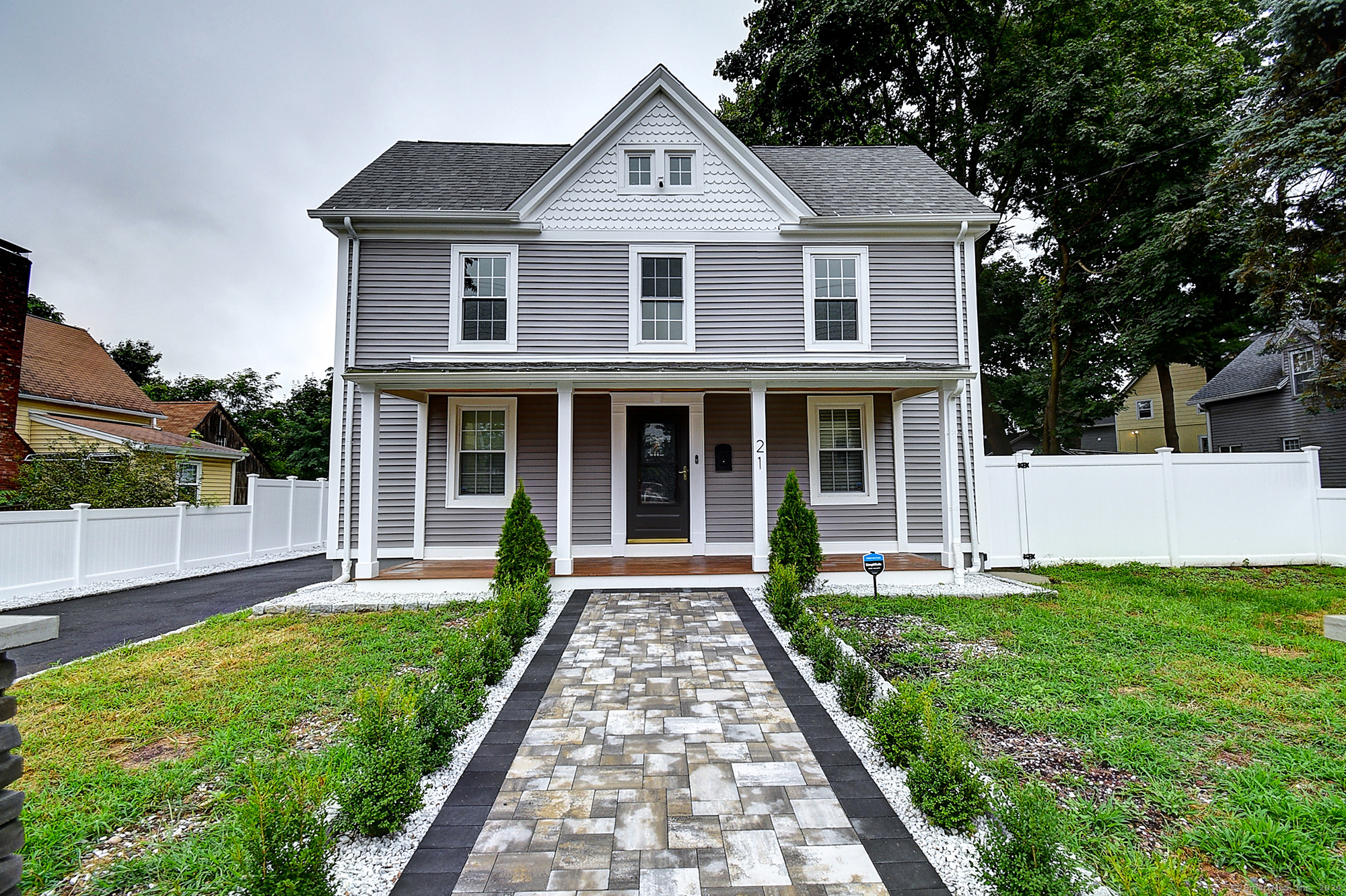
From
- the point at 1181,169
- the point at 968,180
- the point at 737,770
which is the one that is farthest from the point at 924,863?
the point at 968,180

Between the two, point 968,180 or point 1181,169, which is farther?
point 968,180

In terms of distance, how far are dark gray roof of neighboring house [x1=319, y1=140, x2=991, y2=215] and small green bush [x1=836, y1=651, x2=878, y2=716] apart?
24.9 feet

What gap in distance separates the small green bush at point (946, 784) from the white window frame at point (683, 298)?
685cm

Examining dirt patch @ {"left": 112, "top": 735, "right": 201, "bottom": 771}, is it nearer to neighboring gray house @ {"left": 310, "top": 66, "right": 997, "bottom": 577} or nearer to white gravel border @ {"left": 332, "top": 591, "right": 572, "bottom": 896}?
white gravel border @ {"left": 332, "top": 591, "right": 572, "bottom": 896}

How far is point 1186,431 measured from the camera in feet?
80.0

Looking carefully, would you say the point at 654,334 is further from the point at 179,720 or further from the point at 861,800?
the point at 861,800

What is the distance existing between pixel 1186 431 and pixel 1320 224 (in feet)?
62.2

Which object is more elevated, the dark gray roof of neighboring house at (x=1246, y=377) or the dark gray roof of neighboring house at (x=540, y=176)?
the dark gray roof of neighboring house at (x=540, y=176)

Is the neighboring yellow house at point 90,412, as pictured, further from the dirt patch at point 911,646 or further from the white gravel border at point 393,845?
the dirt patch at point 911,646

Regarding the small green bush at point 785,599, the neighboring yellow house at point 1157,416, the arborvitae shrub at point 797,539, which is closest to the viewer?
the small green bush at point 785,599

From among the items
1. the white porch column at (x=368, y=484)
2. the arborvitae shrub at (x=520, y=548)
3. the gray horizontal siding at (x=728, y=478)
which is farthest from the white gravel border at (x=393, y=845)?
the gray horizontal siding at (x=728, y=478)

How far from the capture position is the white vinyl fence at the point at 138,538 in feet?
25.4

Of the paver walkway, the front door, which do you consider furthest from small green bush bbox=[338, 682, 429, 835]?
the front door

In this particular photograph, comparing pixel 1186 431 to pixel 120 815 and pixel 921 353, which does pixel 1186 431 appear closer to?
pixel 921 353
